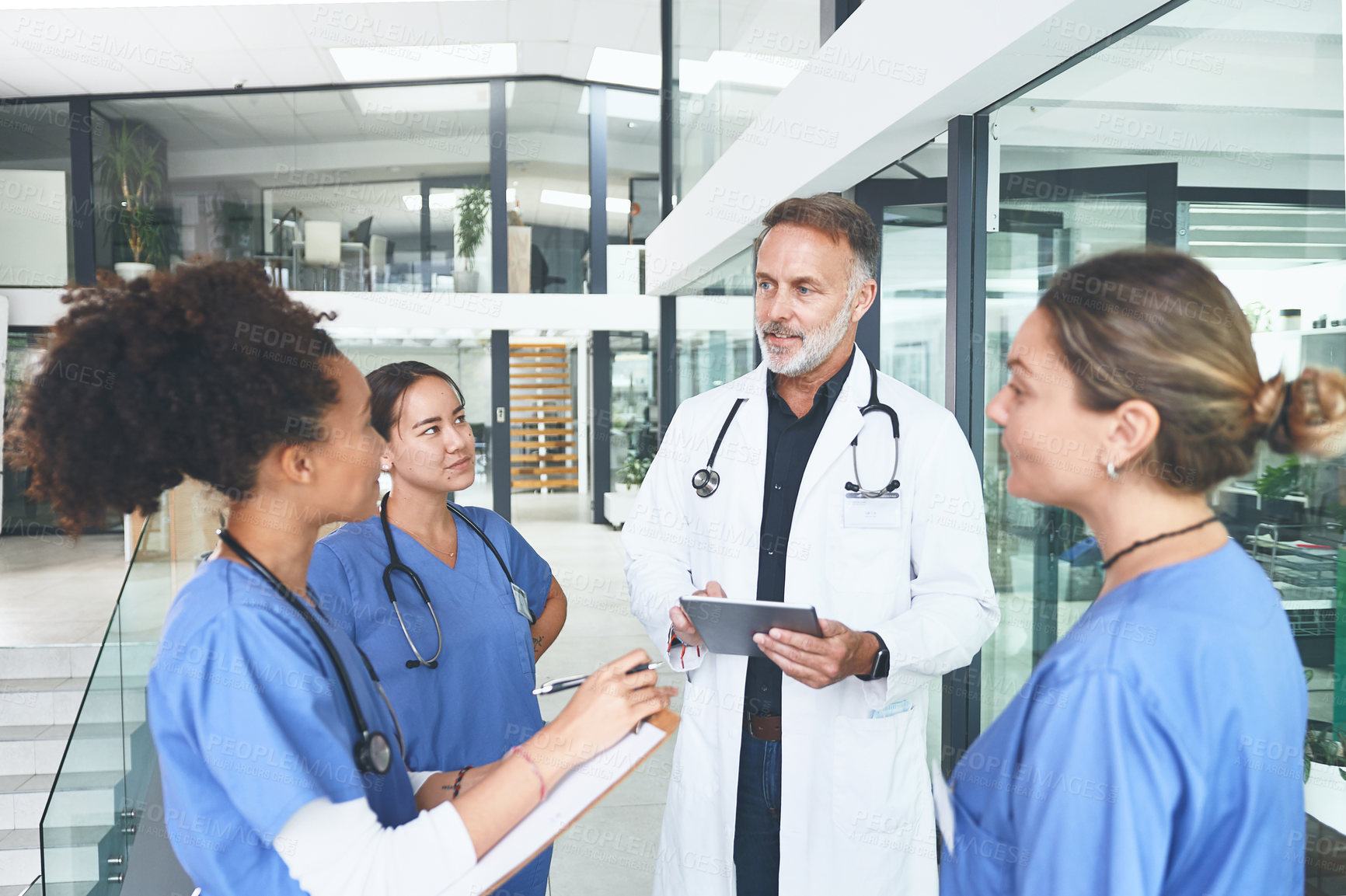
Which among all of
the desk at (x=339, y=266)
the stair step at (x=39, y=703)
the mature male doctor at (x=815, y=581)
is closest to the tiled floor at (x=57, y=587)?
the stair step at (x=39, y=703)

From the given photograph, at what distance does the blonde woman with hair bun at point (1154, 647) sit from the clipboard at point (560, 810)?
380mm

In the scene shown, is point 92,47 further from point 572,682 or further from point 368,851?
point 368,851

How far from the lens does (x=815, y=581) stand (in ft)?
6.07

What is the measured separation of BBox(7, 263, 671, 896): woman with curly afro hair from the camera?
Answer: 3.05 ft

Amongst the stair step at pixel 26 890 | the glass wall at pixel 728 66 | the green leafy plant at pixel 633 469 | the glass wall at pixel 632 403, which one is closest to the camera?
the glass wall at pixel 728 66

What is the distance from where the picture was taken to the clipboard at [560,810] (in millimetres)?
998

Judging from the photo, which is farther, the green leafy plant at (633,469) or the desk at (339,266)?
the green leafy plant at (633,469)

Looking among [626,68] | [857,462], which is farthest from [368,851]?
[626,68]

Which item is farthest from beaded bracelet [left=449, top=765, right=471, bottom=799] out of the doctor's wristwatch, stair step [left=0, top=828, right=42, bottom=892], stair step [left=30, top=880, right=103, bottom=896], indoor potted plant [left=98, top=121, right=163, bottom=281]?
indoor potted plant [left=98, top=121, right=163, bottom=281]

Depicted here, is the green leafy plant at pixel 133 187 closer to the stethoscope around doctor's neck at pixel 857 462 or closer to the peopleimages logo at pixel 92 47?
the peopleimages logo at pixel 92 47

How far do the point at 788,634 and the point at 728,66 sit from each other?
178 inches

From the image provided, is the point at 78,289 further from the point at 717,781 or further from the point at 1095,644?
the point at 717,781

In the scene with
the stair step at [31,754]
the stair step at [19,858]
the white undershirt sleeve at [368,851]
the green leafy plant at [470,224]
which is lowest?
the stair step at [19,858]

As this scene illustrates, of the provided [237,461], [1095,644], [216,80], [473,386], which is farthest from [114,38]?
[1095,644]
